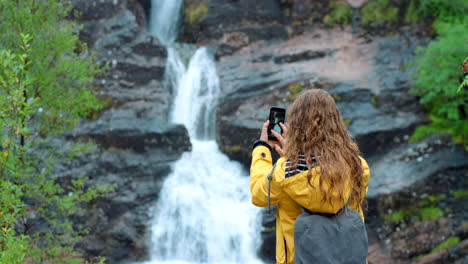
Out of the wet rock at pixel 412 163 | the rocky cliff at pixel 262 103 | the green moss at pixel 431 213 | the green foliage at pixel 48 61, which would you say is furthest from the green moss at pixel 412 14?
the green foliage at pixel 48 61

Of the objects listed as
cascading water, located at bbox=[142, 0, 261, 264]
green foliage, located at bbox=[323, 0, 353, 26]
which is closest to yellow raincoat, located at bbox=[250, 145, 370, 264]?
cascading water, located at bbox=[142, 0, 261, 264]

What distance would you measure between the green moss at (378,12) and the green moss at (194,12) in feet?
26.1

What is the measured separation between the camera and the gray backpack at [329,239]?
2.47 metres

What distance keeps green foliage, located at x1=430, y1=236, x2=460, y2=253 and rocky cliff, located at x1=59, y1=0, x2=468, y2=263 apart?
0.19 m

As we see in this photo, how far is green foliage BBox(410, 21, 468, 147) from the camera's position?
12.1 metres

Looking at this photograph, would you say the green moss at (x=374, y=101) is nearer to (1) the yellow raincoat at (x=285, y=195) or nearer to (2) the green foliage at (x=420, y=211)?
(2) the green foliage at (x=420, y=211)

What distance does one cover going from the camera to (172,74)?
1717 cm

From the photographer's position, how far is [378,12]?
1809cm

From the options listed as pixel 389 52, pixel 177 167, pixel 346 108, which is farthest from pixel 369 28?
pixel 177 167

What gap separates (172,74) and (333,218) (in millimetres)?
15318

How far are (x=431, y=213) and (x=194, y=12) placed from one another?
1517 centimetres

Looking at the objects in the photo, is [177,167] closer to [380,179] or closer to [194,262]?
[194,262]

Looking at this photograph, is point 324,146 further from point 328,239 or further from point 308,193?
point 328,239

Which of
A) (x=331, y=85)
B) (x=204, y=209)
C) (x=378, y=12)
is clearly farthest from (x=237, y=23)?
(x=204, y=209)
